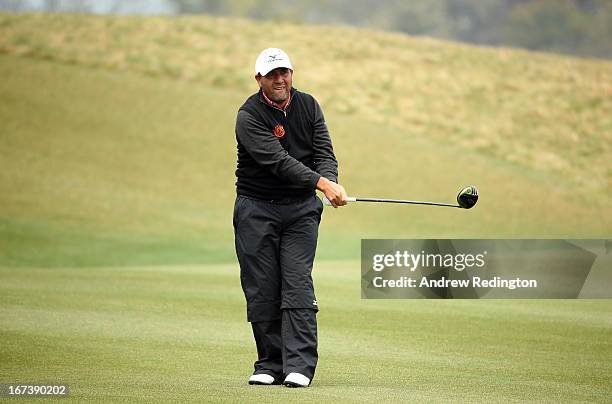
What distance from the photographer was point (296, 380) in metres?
7.04

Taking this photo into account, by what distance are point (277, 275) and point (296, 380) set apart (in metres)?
0.69

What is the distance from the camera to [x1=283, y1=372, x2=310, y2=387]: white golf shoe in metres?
7.04

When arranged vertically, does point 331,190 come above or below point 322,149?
below

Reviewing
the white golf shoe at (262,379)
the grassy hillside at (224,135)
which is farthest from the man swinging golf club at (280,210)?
the grassy hillside at (224,135)

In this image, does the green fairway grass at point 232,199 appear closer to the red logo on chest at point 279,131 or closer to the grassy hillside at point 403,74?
the grassy hillside at point 403,74

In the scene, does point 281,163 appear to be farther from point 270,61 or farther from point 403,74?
point 403,74

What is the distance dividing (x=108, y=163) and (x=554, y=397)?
25854mm

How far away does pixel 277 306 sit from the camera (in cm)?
734

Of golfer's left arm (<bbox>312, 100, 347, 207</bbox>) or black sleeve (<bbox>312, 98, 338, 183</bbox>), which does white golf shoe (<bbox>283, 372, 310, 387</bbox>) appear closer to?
golfer's left arm (<bbox>312, 100, 347, 207</bbox>)

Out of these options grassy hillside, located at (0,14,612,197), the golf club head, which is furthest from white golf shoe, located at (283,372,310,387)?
grassy hillside, located at (0,14,612,197)

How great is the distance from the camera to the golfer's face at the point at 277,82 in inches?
285

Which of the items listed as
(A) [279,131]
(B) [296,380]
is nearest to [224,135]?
(A) [279,131]

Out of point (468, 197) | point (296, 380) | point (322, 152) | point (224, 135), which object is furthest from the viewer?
point (224, 135)

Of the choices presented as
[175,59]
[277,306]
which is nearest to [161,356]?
[277,306]
